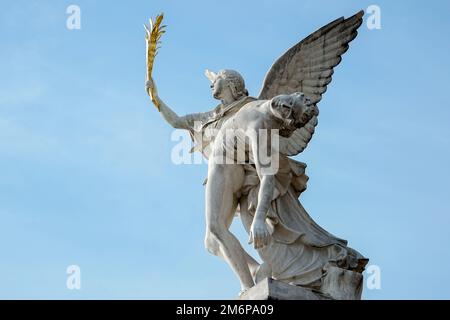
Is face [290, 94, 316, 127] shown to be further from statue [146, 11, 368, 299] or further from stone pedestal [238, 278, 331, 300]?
stone pedestal [238, 278, 331, 300]

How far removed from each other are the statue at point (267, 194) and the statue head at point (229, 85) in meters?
0.01

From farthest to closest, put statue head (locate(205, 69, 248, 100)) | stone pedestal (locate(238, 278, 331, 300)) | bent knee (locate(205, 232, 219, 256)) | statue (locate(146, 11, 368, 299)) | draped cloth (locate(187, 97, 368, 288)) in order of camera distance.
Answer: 1. statue head (locate(205, 69, 248, 100))
2. bent knee (locate(205, 232, 219, 256))
3. draped cloth (locate(187, 97, 368, 288))
4. statue (locate(146, 11, 368, 299))
5. stone pedestal (locate(238, 278, 331, 300))

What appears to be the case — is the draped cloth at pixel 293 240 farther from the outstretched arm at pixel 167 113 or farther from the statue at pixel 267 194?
the outstretched arm at pixel 167 113

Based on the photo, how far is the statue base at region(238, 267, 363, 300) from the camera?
56.3 ft

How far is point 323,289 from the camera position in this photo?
1795cm

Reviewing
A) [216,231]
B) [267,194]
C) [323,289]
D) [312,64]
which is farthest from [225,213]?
[312,64]

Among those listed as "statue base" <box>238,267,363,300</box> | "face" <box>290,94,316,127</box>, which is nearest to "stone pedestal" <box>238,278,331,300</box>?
"statue base" <box>238,267,363,300</box>

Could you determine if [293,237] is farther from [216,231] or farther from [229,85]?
[229,85]

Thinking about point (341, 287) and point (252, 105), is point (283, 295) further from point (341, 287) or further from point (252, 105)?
point (252, 105)

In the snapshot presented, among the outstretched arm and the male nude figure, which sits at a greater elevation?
the outstretched arm

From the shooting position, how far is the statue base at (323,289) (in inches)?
675

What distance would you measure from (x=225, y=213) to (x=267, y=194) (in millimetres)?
840
